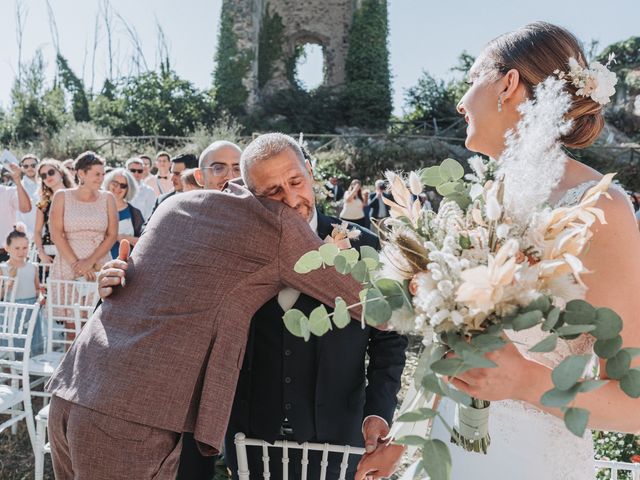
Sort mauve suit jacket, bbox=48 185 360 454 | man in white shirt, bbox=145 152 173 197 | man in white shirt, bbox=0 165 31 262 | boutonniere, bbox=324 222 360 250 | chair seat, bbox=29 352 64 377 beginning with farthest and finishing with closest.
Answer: man in white shirt, bbox=145 152 173 197 → man in white shirt, bbox=0 165 31 262 → chair seat, bbox=29 352 64 377 → boutonniere, bbox=324 222 360 250 → mauve suit jacket, bbox=48 185 360 454

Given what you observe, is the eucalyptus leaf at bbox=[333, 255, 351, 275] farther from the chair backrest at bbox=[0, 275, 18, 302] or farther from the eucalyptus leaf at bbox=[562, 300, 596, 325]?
the chair backrest at bbox=[0, 275, 18, 302]

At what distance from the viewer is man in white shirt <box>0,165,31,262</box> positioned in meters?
6.64

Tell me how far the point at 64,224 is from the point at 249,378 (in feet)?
12.3

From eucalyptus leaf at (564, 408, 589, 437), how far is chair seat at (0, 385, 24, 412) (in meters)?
3.65

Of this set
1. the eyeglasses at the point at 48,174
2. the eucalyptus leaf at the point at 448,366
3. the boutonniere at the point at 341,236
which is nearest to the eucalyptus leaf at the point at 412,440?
the eucalyptus leaf at the point at 448,366

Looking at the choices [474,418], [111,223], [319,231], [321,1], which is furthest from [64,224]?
[321,1]

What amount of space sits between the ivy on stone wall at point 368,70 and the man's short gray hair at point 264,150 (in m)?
21.9

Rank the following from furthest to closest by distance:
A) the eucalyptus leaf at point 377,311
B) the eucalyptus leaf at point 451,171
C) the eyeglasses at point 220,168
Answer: the eyeglasses at point 220,168 → the eucalyptus leaf at point 451,171 → the eucalyptus leaf at point 377,311

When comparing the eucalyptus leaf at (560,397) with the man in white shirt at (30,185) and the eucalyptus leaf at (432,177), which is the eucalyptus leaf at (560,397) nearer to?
the eucalyptus leaf at (432,177)

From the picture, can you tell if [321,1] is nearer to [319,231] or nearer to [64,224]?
[64,224]

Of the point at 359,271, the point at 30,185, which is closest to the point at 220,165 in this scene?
the point at 359,271

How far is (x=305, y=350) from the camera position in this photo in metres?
2.03

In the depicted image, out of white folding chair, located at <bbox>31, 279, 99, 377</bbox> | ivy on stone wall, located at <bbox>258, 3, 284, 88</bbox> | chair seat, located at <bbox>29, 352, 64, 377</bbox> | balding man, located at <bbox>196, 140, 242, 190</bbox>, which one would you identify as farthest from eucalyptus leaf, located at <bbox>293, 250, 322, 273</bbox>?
ivy on stone wall, located at <bbox>258, 3, 284, 88</bbox>

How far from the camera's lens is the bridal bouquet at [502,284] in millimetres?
980
